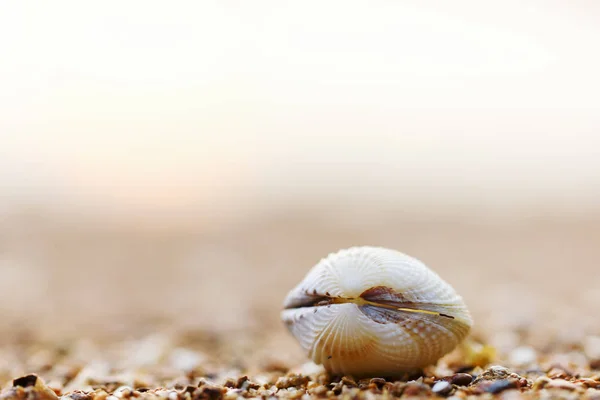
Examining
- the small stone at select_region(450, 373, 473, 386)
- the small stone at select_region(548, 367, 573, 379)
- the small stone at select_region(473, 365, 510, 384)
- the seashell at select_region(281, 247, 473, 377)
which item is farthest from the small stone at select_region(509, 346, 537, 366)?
the small stone at select_region(450, 373, 473, 386)

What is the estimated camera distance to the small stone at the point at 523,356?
3.30m

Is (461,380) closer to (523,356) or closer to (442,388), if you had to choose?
(442,388)

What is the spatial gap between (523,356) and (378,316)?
4.21ft

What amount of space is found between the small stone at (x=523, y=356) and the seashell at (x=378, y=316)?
0.66 metres

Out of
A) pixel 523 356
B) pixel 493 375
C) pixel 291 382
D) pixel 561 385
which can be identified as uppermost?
pixel 523 356

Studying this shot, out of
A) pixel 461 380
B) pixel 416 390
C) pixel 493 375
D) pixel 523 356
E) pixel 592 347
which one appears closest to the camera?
pixel 416 390

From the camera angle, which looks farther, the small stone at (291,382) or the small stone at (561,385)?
the small stone at (291,382)

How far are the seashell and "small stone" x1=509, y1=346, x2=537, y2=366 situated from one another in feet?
2.17

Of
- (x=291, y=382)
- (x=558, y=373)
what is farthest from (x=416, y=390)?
(x=558, y=373)

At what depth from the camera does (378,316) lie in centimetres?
264

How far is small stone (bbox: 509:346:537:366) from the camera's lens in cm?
330

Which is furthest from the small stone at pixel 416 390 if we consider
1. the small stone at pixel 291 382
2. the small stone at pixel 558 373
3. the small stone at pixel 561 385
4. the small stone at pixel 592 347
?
the small stone at pixel 592 347

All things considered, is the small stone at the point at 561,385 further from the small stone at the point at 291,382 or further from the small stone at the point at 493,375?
the small stone at the point at 291,382

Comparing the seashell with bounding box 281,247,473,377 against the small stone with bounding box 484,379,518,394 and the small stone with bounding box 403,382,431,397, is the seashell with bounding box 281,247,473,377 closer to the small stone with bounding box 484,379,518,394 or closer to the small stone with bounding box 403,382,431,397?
the small stone with bounding box 403,382,431,397
